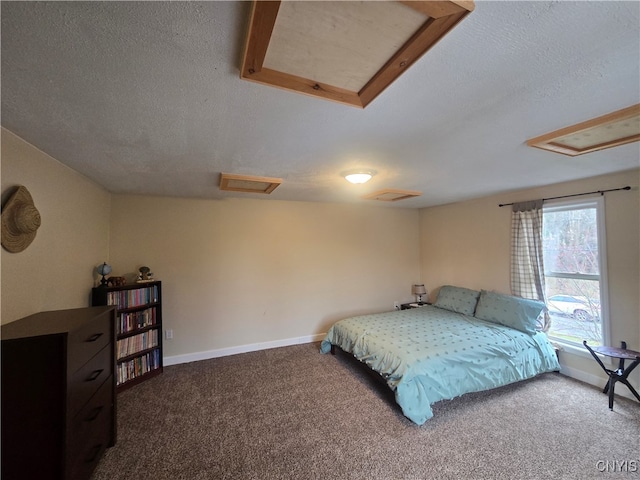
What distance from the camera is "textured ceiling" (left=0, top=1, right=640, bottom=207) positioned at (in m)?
0.86

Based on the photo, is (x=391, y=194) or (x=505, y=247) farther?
(x=505, y=247)

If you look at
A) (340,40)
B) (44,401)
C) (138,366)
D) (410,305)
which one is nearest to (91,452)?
(44,401)

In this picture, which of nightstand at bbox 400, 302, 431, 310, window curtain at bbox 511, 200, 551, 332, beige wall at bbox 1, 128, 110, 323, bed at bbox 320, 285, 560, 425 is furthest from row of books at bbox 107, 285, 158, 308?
window curtain at bbox 511, 200, 551, 332

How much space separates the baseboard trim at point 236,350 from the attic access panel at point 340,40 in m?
3.58

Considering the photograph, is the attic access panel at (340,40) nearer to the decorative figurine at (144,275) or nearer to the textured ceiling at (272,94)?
the textured ceiling at (272,94)

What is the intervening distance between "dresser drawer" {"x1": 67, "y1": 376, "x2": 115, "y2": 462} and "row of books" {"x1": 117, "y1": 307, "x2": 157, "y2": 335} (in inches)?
40.0

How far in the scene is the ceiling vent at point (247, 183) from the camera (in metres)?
2.57

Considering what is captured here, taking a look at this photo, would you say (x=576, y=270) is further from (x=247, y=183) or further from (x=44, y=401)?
(x=44, y=401)

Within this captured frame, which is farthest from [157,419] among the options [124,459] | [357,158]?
[357,158]

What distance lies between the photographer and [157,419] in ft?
7.48

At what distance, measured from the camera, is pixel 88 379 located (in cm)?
158

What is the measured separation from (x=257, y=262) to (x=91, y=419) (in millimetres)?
2467

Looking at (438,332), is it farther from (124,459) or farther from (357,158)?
(124,459)

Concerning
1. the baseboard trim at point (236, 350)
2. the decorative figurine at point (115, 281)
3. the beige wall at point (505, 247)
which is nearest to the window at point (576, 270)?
the beige wall at point (505, 247)
